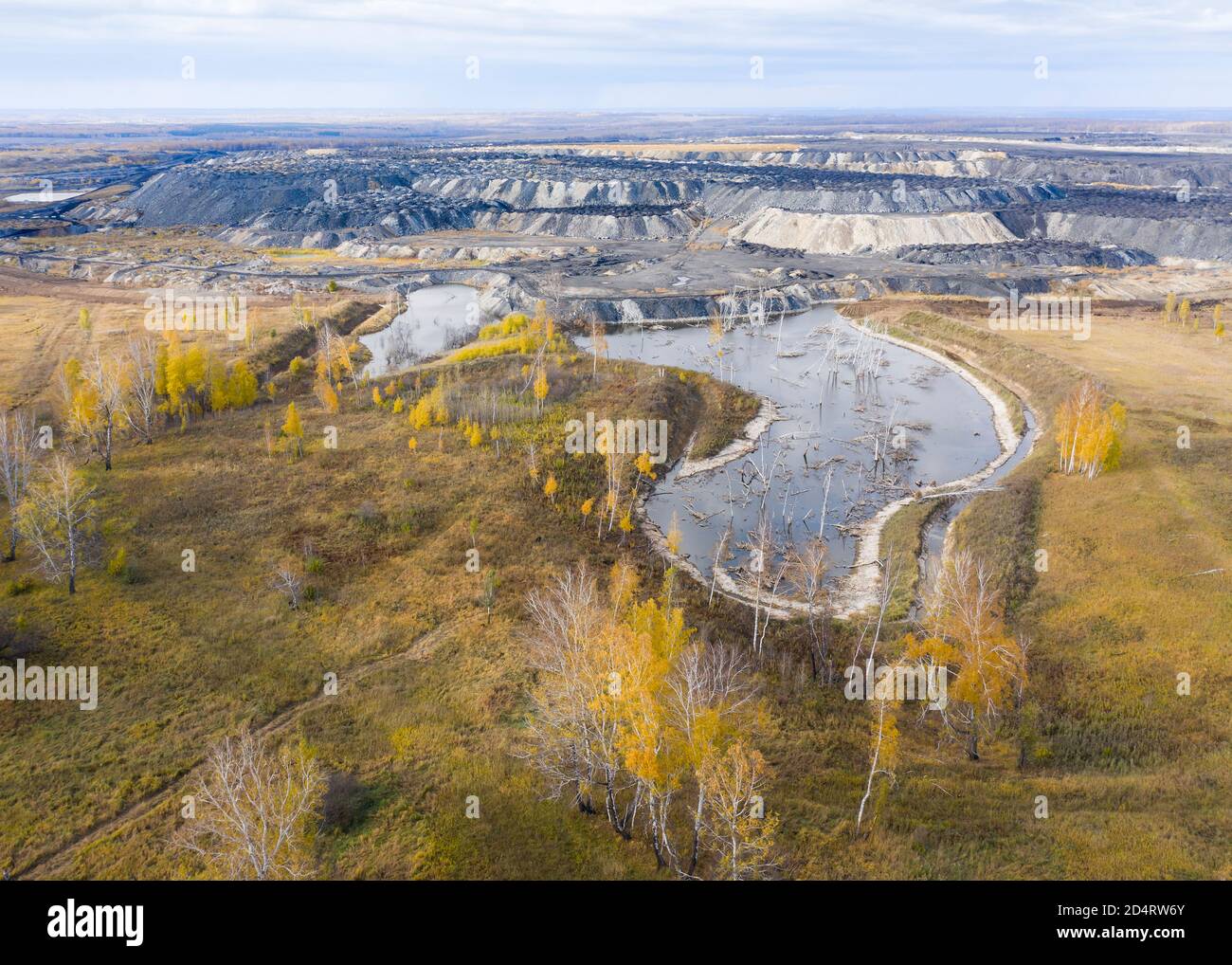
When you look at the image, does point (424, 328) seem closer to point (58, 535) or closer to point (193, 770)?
point (58, 535)

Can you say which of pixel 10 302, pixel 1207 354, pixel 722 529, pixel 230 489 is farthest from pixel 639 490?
pixel 10 302

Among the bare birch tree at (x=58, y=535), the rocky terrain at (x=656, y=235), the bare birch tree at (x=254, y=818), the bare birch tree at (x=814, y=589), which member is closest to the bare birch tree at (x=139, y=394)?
the bare birch tree at (x=58, y=535)

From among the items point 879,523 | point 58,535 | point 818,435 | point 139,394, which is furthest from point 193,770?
point 818,435

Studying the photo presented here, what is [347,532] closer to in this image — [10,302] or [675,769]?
[675,769]

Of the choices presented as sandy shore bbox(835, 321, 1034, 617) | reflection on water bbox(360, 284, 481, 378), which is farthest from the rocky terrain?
sandy shore bbox(835, 321, 1034, 617)

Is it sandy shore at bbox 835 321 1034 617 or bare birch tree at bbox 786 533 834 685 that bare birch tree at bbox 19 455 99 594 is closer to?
bare birch tree at bbox 786 533 834 685

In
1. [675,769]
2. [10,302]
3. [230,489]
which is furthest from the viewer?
[10,302]

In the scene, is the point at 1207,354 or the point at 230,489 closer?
the point at 230,489

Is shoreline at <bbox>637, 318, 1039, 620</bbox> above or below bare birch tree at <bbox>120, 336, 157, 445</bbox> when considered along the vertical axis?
below
